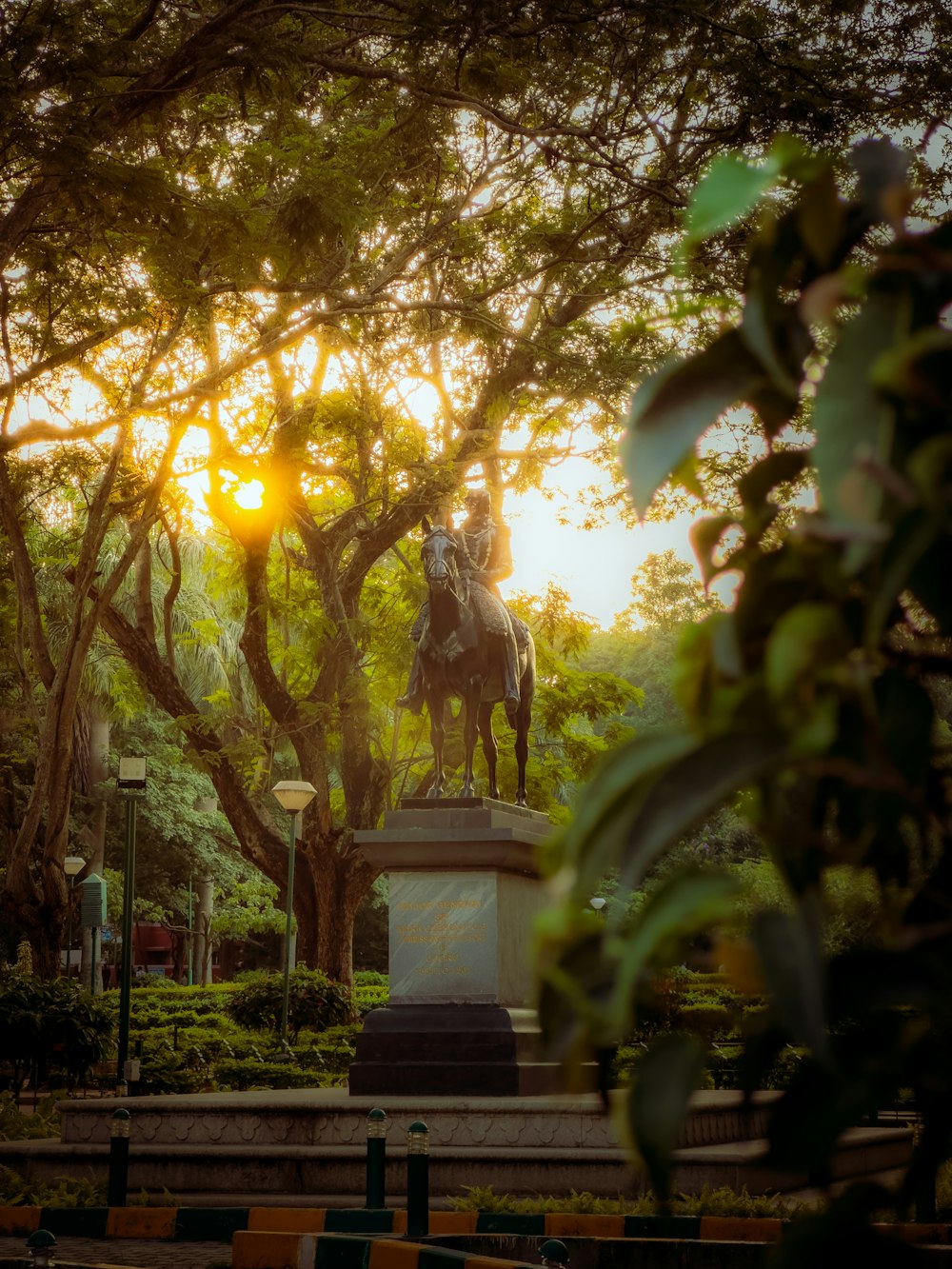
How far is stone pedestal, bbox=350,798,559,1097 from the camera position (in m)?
13.0

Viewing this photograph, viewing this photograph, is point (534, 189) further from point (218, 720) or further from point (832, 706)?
point (832, 706)

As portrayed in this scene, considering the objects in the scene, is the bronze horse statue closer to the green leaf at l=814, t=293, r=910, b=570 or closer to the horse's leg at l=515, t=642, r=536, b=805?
the horse's leg at l=515, t=642, r=536, b=805

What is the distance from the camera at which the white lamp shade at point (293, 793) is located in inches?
822

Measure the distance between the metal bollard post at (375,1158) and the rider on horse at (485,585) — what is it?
6251 mm

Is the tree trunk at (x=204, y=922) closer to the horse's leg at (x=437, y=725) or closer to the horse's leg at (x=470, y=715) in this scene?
the horse's leg at (x=437, y=725)

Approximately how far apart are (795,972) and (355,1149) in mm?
10784

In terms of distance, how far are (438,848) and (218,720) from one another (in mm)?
10951

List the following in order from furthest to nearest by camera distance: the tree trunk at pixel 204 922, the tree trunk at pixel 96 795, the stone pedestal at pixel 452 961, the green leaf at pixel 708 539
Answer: the tree trunk at pixel 204 922, the tree trunk at pixel 96 795, the stone pedestal at pixel 452 961, the green leaf at pixel 708 539

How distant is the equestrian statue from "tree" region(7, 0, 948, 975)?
3225 mm

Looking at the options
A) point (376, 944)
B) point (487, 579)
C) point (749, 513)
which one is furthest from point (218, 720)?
point (376, 944)

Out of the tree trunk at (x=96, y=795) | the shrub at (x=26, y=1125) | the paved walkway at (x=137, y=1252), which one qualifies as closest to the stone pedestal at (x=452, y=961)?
the shrub at (x=26, y=1125)

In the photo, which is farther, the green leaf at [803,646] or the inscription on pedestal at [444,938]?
the inscription on pedestal at [444,938]

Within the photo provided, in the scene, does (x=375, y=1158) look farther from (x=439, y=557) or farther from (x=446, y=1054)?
(x=439, y=557)

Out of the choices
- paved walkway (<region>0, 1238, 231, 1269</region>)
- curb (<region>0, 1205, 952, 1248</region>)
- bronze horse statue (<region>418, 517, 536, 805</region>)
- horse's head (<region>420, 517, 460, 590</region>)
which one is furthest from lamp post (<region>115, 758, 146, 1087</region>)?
paved walkway (<region>0, 1238, 231, 1269</region>)
